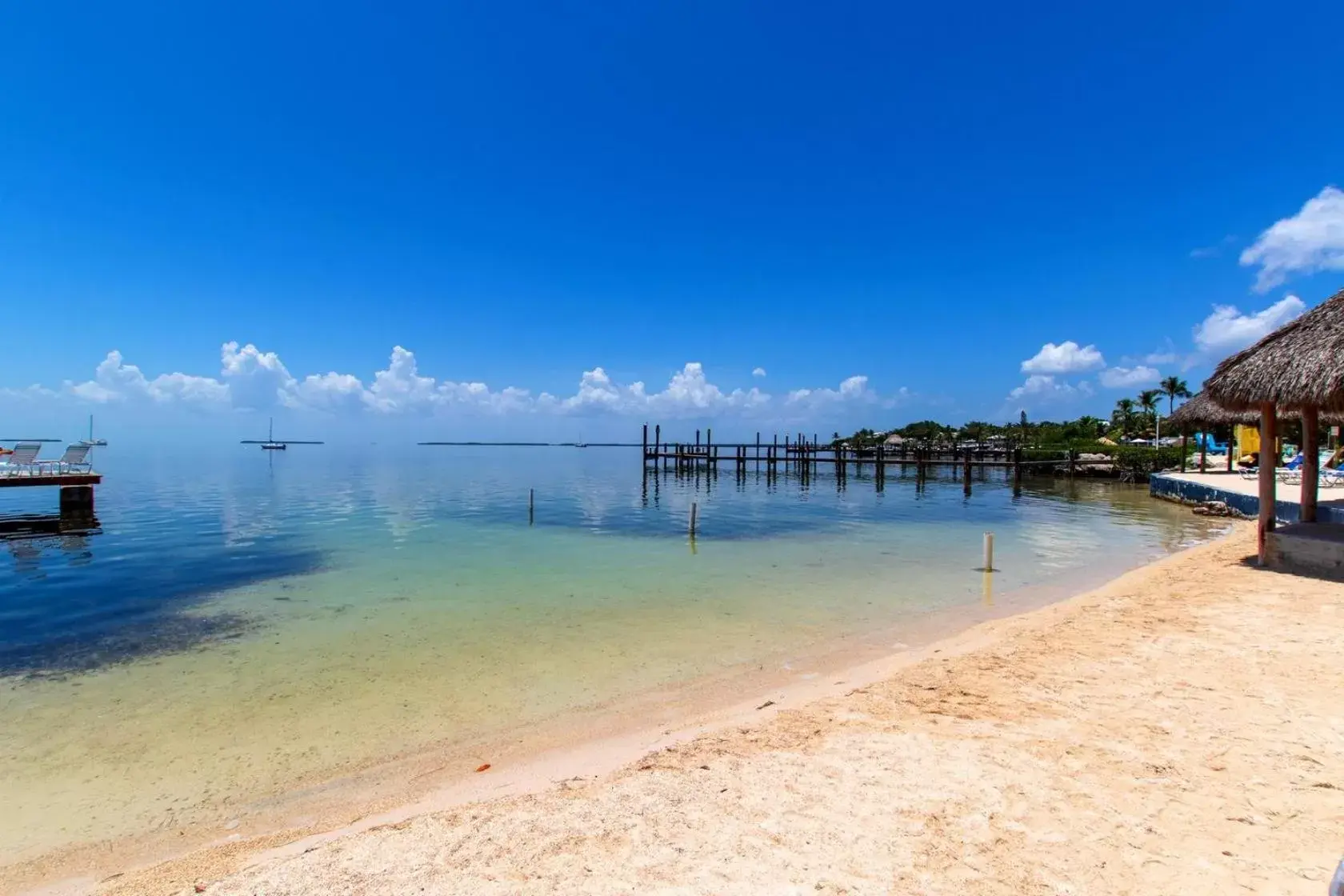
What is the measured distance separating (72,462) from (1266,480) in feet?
127

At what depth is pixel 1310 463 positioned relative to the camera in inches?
482

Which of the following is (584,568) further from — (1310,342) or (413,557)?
(1310,342)

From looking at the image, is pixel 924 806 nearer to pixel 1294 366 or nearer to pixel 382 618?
pixel 382 618

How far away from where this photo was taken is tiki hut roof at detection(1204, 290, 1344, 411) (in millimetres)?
9742

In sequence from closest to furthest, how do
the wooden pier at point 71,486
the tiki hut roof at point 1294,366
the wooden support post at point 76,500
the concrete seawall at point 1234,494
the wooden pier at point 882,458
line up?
the tiki hut roof at point 1294,366, the concrete seawall at point 1234,494, the wooden pier at point 71,486, the wooden support post at point 76,500, the wooden pier at point 882,458

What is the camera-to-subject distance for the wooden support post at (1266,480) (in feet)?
36.4

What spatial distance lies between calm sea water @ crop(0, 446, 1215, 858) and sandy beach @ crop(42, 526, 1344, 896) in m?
1.98

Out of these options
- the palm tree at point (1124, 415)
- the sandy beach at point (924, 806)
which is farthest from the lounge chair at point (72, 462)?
the palm tree at point (1124, 415)

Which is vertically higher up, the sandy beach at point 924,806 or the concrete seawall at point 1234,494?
the concrete seawall at point 1234,494

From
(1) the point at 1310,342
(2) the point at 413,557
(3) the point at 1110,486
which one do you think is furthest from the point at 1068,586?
(3) the point at 1110,486

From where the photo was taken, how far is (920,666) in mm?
7484

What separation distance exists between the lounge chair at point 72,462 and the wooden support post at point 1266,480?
3813 centimetres

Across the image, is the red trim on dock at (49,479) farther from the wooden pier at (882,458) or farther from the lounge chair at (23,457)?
the wooden pier at (882,458)

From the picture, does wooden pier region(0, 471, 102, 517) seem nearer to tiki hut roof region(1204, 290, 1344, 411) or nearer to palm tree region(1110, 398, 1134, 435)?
tiki hut roof region(1204, 290, 1344, 411)
